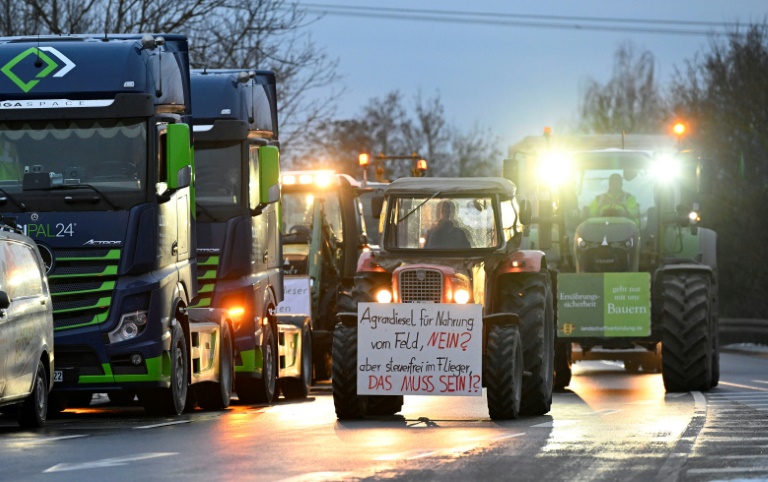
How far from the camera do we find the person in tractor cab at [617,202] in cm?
2656

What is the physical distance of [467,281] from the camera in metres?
19.8

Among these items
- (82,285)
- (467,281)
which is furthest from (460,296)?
(82,285)

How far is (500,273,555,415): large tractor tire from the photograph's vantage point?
65.0ft

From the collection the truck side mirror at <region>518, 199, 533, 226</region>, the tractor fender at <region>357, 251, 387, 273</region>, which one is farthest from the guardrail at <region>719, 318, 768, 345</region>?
the tractor fender at <region>357, 251, 387, 273</region>

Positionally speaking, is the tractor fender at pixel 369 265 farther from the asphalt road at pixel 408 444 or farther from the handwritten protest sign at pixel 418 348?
the asphalt road at pixel 408 444

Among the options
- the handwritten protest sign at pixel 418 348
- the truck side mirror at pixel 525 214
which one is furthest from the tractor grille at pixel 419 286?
the truck side mirror at pixel 525 214

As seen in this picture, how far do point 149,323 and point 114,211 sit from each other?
47.7 inches

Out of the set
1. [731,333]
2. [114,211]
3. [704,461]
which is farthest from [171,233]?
[731,333]

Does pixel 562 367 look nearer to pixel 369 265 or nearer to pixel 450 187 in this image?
pixel 450 187

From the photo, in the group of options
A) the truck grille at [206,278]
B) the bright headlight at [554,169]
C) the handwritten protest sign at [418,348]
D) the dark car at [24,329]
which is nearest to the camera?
the dark car at [24,329]

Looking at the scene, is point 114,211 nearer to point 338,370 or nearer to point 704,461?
point 338,370

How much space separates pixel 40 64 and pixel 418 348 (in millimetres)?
4928

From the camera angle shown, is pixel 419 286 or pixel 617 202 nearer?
pixel 419 286

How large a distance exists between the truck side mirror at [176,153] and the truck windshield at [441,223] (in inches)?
99.3
